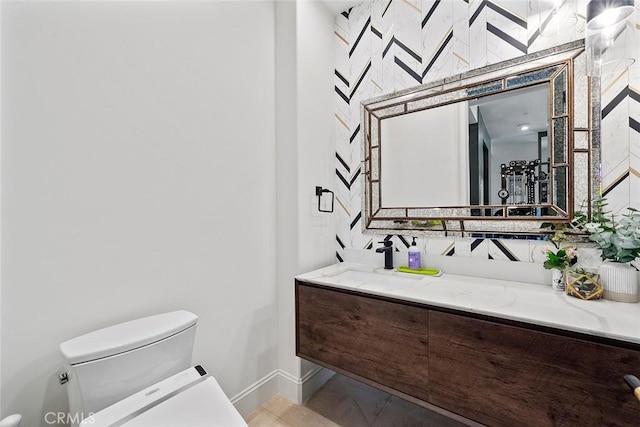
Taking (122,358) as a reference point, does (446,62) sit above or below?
above

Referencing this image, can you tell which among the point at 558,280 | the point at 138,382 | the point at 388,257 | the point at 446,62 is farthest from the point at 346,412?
the point at 446,62

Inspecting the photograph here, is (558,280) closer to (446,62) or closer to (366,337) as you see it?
(366,337)

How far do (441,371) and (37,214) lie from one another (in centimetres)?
163

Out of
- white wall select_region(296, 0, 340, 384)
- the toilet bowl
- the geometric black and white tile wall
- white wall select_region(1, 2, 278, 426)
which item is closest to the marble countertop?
the geometric black and white tile wall

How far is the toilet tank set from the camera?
0.90 m

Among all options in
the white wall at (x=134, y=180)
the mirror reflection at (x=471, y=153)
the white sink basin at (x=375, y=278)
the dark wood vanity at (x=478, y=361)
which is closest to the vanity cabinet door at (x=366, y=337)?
the dark wood vanity at (x=478, y=361)

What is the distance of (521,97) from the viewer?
144cm

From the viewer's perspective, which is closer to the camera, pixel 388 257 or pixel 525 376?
pixel 525 376

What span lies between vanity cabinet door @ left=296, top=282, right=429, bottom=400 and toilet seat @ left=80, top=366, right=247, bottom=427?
2.13 feet

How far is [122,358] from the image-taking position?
96 cm

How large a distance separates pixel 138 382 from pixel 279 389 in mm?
1101

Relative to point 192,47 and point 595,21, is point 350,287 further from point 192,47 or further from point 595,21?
point 595,21

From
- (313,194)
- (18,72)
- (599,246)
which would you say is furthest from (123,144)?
(599,246)

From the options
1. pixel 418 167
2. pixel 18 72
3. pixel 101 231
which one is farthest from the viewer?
pixel 418 167
